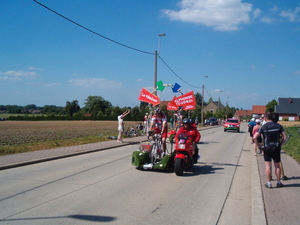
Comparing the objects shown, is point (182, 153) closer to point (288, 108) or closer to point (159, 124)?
point (159, 124)

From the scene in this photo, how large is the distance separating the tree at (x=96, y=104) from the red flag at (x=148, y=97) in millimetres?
115933

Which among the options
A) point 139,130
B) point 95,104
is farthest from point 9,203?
point 95,104

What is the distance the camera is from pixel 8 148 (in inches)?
488

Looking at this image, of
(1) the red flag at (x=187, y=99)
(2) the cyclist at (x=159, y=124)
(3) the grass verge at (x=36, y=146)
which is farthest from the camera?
(3) the grass verge at (x=36, y=146)

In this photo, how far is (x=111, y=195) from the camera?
247 inches

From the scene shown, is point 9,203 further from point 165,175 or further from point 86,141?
point 86,141

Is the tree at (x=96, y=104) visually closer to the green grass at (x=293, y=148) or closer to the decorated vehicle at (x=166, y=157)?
the green grass at (x=293, y=148)

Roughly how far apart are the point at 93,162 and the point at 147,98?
3129 mm

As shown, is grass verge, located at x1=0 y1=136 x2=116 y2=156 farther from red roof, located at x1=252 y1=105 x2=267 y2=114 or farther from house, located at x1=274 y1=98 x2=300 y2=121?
red roof, located at x1=252 y1=105 x2=267 y2=114

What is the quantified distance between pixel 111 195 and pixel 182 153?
304 centimetres

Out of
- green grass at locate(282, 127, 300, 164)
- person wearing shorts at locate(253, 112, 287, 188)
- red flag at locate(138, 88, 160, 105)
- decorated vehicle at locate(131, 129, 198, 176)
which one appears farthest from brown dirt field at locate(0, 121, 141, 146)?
person wearing shorts at locate(253, 112, 287, 188)

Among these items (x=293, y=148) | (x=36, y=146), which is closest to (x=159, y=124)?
(x=36, y=146)

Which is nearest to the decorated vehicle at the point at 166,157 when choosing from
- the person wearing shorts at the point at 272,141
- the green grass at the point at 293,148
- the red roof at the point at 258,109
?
the person wearing shorts at the point at 272,141

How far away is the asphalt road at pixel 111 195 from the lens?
16.2 feet
